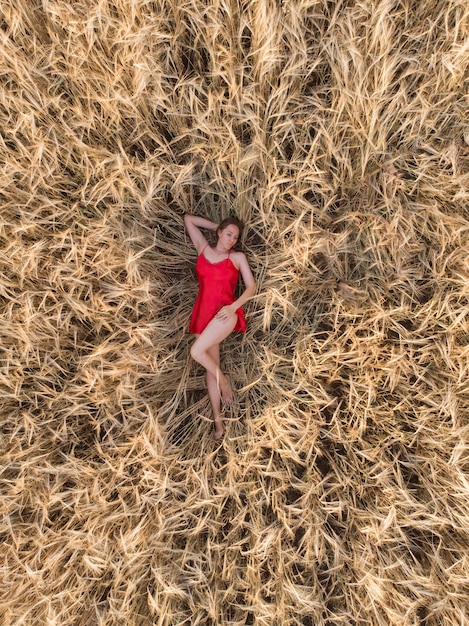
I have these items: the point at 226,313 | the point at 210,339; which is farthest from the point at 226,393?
the point at 226,313

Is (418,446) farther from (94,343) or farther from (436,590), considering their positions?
(94,343)

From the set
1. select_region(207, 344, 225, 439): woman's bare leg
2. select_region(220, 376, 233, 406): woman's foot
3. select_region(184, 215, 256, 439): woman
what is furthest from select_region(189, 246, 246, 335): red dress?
select_region(220, 376, 233, 406): woman's foot

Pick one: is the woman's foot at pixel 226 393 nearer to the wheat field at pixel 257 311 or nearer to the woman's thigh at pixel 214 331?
the wheat field at pixel 257 311

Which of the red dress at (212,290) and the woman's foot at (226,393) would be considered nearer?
the red dress at (212,290)

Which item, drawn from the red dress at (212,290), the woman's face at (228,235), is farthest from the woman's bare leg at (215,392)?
the woman's face at (228,235)

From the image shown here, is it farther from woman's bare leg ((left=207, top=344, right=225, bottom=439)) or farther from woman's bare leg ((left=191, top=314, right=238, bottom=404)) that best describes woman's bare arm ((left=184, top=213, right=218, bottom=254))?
woman's bare leg ((left=207, top=344, right=225, bottom=439))
